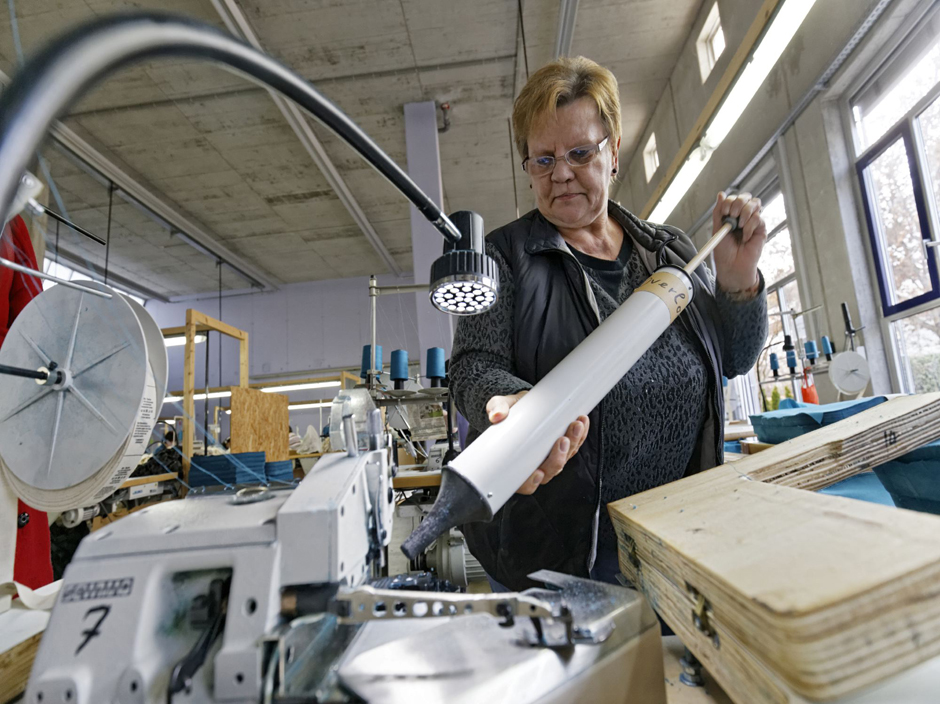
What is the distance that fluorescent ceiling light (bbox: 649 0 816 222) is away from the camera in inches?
58.4

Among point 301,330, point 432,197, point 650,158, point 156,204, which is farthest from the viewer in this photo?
point 301,330

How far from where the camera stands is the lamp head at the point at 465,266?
2.39 feet

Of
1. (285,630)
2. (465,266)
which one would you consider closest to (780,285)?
(465,266)

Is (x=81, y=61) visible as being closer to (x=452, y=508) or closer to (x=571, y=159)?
(x=452, y=508)

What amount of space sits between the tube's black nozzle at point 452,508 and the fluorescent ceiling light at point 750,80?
1657mm

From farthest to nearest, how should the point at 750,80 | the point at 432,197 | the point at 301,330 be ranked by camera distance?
the point at 301,330 < the point at 432,197 < the point at 750,80

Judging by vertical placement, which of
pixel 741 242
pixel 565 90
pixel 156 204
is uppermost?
pixel 156 204

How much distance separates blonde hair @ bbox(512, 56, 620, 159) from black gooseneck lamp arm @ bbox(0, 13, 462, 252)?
27.6 inches

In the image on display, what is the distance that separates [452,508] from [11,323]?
115 cm

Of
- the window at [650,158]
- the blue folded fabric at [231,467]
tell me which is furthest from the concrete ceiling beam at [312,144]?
the window at [650,158]

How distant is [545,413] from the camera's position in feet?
2.12

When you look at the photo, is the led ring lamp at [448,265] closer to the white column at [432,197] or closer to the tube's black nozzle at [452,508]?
the tube's black nozzle at [452,508]

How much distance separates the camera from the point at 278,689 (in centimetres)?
40

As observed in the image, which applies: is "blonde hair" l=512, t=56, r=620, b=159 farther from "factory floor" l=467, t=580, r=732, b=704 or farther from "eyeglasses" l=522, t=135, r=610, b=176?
"factory floor" l=467, t=580, r=732, b=704
